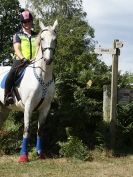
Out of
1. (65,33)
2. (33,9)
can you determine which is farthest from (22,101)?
(33,9)

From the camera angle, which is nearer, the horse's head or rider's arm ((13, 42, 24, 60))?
the horse's head

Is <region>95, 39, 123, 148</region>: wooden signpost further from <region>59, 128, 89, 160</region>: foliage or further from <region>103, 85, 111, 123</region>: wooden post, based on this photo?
<region>59, 128, 89, 160</region>: foliage

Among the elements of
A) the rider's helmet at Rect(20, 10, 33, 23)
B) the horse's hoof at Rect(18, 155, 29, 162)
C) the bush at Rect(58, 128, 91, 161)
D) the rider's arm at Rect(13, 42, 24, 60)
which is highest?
the rider's helmet at Rect(20, 10, 33, 23)

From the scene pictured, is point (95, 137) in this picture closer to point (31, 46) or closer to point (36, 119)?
point (36, 119)

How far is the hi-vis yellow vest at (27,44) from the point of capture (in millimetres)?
10469

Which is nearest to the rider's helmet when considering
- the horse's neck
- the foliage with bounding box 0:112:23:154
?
the horse's neck

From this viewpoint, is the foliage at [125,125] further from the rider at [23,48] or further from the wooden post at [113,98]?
the rider at [23,48]

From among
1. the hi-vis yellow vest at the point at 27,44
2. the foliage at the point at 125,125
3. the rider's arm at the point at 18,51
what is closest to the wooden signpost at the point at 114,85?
the foliage at the point at 125,125

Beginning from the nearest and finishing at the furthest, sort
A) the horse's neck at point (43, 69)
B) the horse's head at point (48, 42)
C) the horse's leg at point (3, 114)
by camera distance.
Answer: the horse's head at point (48, 42) < the horse's neck at point (43, 69) < the horse's leg at point (3, 114)

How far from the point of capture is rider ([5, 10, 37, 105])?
10297 millimetres

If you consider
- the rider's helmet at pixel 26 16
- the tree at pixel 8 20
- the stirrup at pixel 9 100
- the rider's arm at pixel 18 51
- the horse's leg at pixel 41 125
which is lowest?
the horse's leg at pixel 41 125

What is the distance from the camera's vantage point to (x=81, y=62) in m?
12.9

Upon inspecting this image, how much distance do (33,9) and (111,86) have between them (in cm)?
3632

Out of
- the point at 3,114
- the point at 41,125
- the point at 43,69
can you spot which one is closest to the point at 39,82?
the point at 43,69
